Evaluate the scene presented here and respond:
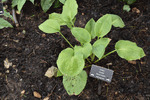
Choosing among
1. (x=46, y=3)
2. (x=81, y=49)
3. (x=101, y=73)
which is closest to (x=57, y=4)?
(x=46, y=3)

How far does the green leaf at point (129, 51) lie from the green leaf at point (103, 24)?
19 cm

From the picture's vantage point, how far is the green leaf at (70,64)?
852 mm

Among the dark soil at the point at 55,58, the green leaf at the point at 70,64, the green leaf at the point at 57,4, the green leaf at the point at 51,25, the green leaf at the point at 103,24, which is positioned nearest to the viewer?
the green leaf at the point at 70,64

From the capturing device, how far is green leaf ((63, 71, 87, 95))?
102cm

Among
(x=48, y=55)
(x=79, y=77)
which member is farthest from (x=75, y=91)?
(x=48, y=55)

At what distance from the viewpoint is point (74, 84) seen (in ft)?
3.38

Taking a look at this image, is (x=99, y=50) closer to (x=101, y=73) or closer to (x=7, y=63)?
(x=101, y=73)

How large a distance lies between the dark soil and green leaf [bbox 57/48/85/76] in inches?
15.6

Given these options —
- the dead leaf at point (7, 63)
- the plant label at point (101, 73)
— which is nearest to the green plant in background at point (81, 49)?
the plant label at point (101, 73)

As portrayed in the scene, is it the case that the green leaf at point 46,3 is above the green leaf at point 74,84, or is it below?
above

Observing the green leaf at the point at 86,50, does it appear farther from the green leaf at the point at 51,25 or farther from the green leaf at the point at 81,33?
the green leaf at the point at 51,25

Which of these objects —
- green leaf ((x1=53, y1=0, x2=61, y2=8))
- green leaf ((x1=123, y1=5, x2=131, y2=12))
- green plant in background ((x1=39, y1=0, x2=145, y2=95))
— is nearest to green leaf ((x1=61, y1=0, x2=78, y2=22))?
green plant in background ((x1=39, y1=0, x2=145, y2=95))

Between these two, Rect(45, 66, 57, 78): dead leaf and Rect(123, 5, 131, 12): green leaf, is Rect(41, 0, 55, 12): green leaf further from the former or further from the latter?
Rect(123, 5, 131, 12): green leaf

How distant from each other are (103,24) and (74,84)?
0.58 meters
